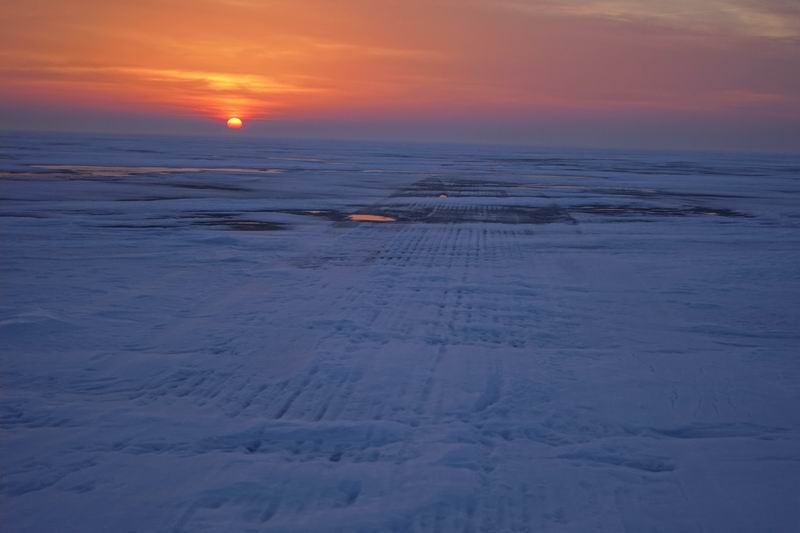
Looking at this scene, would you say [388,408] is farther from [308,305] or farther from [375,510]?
[308,305]

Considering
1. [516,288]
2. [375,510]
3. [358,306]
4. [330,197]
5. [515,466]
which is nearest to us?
[375,510]

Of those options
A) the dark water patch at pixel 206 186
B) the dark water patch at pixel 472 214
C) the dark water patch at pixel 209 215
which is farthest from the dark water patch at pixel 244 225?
the dark water patch at pixel 206 186

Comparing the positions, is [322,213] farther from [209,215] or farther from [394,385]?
[394,385]

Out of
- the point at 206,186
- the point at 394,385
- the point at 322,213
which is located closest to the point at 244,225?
the point at 322,213

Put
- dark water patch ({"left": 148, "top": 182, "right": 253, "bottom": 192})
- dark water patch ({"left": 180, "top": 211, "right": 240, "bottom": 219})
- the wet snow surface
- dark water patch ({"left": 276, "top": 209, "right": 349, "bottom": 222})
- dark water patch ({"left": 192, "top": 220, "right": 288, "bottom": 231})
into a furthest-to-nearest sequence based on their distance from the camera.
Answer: dark water patch ({"left": 148, "top": 182, "right": 253, "bottom": 192}) < dark water patch ({"left": 276, "top": 209, "right": 349, "bottom": 222}) < dark water patch ({"left": 180, "top": 211, "right": 240, "bottom": 219}) < dark water patch ({"left": 192, "top": 220, "right": 288, "bottom": 231}) < the wet snow surface

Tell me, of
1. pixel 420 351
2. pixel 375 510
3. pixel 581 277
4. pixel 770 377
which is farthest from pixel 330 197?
pixel 375 510

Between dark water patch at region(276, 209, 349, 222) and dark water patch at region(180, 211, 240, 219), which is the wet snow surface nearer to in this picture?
dark water patch at region(180, 211, 240, 219)

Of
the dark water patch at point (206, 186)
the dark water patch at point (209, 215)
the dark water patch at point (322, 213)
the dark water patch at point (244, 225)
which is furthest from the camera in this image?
the dark water patch at point (206, 186)

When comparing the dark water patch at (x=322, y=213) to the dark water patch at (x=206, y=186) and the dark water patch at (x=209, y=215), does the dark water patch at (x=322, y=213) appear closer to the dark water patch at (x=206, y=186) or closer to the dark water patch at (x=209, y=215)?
the dark water patch at (x=209, y=215)

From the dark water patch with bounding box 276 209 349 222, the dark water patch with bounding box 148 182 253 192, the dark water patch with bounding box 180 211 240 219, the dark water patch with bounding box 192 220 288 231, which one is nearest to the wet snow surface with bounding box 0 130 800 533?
the dark water patch with bounding box 192 220 288 231
